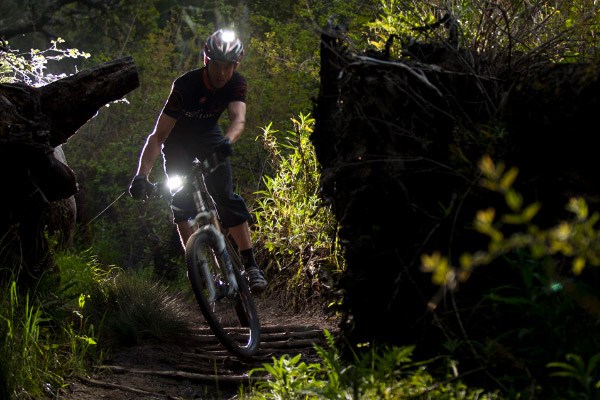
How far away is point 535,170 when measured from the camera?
3.49m

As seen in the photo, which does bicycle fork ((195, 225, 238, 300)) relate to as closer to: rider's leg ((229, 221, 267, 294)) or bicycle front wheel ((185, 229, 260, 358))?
bicycle front wheel ((185, 229, 260, 358))

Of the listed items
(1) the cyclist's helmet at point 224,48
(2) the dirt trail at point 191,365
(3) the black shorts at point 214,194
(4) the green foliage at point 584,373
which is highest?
(1) the cyclist's helmet at point 224,48

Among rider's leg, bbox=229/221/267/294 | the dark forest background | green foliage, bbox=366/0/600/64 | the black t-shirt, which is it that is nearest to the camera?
the dark forest background

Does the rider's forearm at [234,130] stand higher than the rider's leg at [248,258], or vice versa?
the rider's forearm at [234,130]

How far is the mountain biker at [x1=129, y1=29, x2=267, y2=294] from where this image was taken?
6055 millimetres

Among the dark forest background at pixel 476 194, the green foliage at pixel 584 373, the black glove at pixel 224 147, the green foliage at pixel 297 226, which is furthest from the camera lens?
the green foliage at pixel 297 226

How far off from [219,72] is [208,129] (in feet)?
1.66

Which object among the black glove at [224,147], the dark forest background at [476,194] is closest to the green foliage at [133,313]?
the black glove at [224,147]

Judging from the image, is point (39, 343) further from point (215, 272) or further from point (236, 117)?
point (236, 117)

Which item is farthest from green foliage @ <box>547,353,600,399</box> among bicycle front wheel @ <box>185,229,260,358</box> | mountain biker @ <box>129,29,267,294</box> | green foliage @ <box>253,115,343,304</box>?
green foliage @ <box>253,115,343,304</box>

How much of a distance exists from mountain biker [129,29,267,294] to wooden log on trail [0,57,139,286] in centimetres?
42

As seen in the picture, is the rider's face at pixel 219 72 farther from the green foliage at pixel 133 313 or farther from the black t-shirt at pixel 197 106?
the green foliage at pixel 133 313

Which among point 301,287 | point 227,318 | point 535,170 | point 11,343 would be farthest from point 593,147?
point 227,318

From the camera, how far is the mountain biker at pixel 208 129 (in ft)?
19.9
